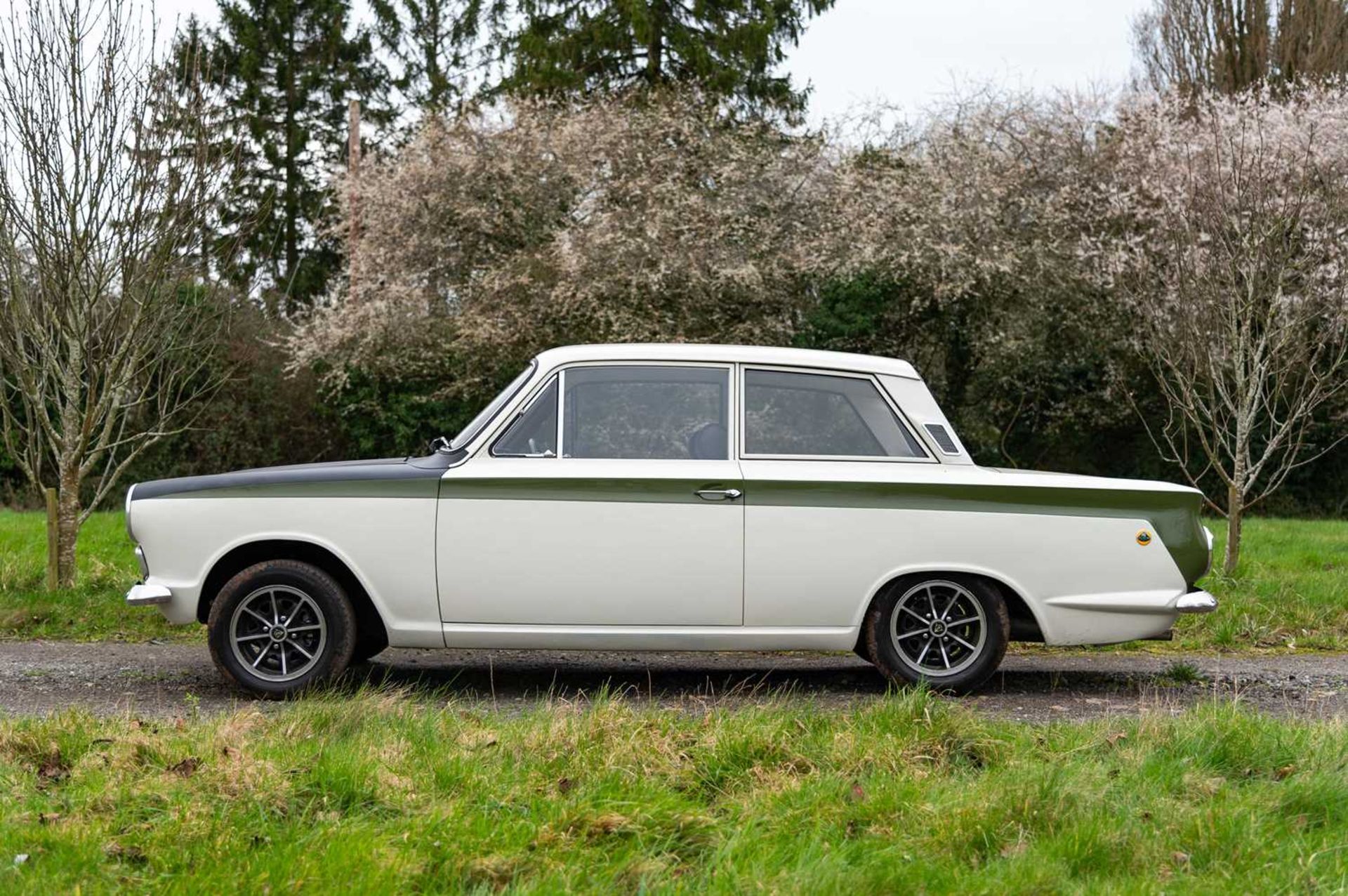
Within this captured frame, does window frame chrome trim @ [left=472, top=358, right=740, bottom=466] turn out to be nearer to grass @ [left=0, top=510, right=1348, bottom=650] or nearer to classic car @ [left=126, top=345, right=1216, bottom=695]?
classic car @ [left=126, top=345, right=1216, bottom=695]

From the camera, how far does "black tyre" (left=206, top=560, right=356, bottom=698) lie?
6.75 metres

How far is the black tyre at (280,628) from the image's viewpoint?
6754 millimetres

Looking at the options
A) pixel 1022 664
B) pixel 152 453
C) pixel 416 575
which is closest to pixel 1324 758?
pixel 1022 664

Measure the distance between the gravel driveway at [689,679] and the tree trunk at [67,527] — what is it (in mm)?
1549

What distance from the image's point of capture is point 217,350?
770 inches

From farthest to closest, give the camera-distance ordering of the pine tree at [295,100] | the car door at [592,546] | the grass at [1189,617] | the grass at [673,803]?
1. the pine tree at [295,100]
2. the grass at [1189,617]
3. the car door at [592,546]
4. the grass at [673,803]

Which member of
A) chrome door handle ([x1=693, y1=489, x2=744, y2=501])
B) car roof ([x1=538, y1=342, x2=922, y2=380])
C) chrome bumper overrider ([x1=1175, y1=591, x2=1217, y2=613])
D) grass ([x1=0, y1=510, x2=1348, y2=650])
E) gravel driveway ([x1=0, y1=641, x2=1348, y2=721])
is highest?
car roof ([x1=538, y1=342, x2=922, y2=380])

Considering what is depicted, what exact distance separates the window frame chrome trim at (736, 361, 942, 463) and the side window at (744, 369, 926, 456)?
1 cm

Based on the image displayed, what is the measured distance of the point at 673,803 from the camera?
4.33 m

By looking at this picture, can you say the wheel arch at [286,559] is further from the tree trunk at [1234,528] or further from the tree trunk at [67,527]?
the tree trunk at [1234,528]

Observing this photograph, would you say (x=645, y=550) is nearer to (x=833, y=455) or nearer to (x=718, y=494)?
(x=718, y=494)

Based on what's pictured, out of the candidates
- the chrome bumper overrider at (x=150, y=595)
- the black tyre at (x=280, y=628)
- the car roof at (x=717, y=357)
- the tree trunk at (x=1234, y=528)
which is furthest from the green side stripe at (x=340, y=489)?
the tree trunk at (x=1234, y=528)

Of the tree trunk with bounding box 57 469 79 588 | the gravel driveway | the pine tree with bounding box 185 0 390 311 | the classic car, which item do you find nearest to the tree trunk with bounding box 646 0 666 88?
the pine tree with bounding box 185 0 390 311

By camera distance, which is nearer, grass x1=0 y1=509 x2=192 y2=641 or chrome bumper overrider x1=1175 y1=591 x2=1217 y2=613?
chrome bumper overrider x1=1175 y1=591 x2=1217 y2=613
